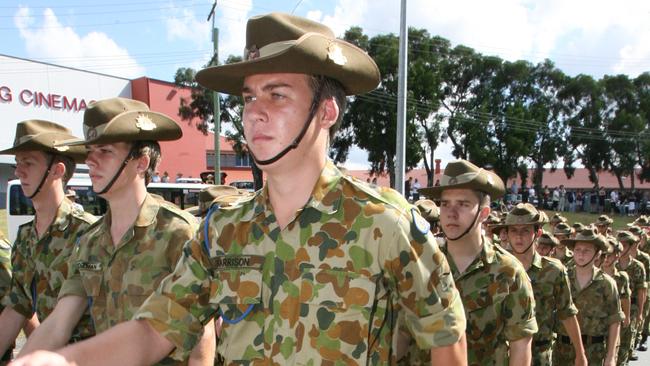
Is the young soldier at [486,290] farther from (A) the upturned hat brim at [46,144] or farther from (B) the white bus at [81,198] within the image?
(B) the white bus at [81,198]

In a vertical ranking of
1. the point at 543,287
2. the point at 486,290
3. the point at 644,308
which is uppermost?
the point at 486,290

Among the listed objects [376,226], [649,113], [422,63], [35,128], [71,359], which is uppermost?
[422,63]

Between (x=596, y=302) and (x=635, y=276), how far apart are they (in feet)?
9.55

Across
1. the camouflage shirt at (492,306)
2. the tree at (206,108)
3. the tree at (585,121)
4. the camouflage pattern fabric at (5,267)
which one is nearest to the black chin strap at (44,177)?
the camouflage pattern fabric at (5,267)

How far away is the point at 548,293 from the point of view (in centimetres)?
485

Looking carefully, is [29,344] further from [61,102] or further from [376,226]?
[61,102]

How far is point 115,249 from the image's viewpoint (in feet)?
9.81

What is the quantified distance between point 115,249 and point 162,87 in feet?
134

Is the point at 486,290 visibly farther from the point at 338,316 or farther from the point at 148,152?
the point at 148,152

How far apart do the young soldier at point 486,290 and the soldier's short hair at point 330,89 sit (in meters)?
1.69

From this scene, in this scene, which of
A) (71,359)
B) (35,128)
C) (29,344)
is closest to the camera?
(71,359)

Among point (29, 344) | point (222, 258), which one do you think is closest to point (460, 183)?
point (222, 258)

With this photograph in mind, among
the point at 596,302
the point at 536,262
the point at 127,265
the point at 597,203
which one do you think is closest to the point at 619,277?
the point at 596,302

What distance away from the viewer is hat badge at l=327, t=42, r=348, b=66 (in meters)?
Result: 1.86
